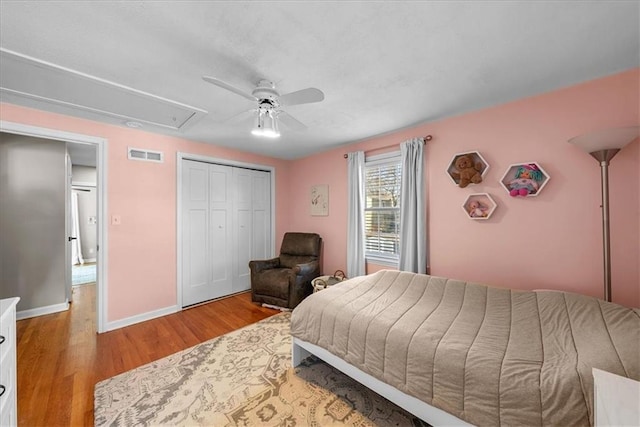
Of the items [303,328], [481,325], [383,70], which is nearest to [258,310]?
[303,328]

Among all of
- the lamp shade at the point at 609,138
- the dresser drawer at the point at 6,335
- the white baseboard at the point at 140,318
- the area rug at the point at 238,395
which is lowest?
the area rug at the point at 238,395

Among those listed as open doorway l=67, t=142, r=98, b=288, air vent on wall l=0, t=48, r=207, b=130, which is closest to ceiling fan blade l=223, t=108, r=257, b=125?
air vent on wall l=0, t=48, r=207, b=130

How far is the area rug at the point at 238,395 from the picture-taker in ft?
5.08

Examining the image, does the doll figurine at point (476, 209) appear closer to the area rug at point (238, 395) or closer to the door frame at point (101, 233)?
the area rug at point (238, 395)

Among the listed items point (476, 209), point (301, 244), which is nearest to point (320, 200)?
point (301, 244)

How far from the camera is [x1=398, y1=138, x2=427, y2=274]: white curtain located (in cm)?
281

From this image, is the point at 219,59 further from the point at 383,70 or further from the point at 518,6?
the point at 518,6

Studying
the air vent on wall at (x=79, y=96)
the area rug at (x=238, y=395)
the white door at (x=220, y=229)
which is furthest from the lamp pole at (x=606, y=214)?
the white door at (x=220, y=229)

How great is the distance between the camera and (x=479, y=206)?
247 centimetres

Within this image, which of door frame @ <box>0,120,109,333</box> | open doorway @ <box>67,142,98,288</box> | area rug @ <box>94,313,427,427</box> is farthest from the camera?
open doorway @ <box>67,142,98,288</box>

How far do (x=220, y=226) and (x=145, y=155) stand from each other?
136cm

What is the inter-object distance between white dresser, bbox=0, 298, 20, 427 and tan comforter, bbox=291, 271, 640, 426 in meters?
1.51

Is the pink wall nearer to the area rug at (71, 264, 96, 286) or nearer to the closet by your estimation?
the closet

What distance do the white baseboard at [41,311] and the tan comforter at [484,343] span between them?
3566mm
